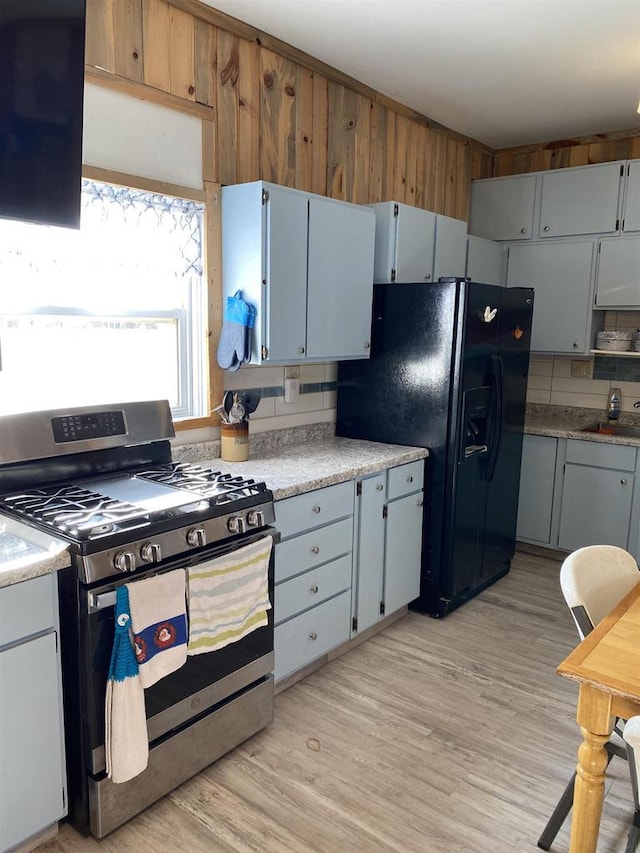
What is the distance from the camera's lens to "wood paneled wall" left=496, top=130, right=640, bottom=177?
167 inches

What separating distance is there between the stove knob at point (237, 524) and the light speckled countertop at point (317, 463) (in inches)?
9.7

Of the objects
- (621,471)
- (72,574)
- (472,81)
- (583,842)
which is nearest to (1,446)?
(72,574)

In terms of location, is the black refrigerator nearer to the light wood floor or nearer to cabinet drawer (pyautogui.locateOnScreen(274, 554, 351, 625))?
the light wood floor

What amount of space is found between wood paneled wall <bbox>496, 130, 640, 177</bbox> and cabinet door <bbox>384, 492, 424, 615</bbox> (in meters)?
2.70

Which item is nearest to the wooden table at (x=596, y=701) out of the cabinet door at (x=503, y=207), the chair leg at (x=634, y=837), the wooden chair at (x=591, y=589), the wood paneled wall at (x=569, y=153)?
the wooden chair at (x=591, y=589)

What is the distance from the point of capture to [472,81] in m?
3.48

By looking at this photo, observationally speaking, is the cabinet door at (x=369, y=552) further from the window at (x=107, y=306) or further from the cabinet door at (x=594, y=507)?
the cabinet door at (x=594, y=507)

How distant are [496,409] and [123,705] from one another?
7.89 feet

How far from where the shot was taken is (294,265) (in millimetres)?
2805

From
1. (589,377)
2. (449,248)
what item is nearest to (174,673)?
(449,248)

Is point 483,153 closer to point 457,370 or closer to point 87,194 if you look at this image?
point 457,370

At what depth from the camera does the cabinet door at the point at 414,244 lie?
11.1 ft

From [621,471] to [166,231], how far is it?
114 inches

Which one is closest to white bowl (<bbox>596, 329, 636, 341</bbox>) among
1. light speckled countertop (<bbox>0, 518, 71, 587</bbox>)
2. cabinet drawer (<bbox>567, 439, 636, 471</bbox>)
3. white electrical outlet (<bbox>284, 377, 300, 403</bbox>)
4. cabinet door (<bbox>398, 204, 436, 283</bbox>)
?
cabinet drawer (<bbox>567, 439, 636, 471</bbox>)
